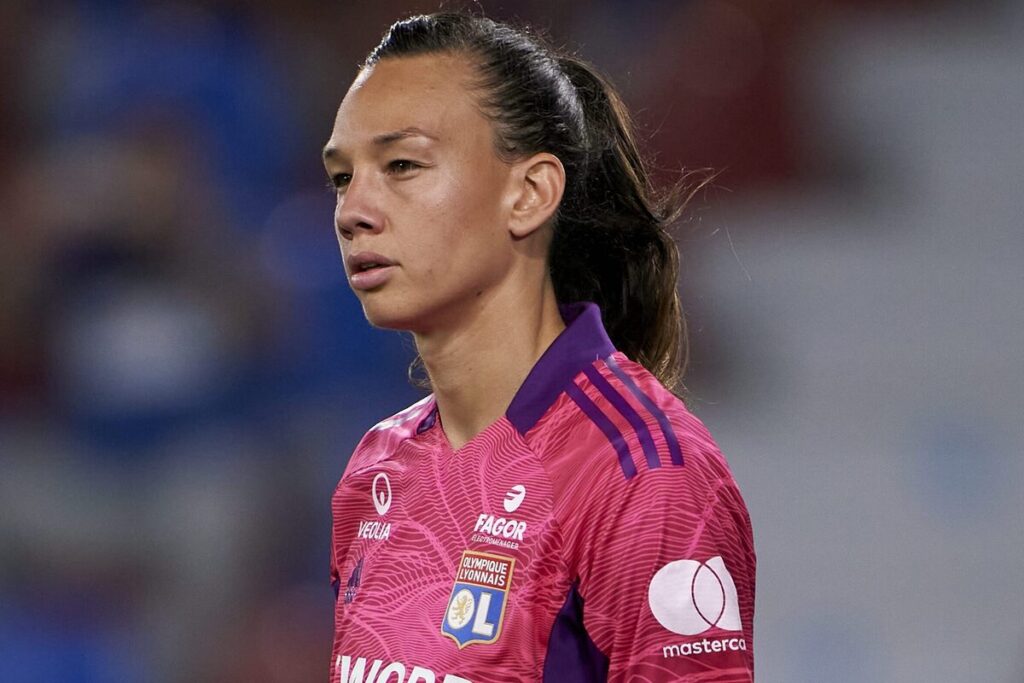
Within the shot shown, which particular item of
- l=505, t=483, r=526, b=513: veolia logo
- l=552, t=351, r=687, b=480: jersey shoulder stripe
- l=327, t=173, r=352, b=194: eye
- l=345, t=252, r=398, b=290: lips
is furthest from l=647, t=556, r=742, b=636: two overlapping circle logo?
l=327, t=173, r=352, b=194: eye

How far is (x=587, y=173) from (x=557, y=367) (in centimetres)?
30

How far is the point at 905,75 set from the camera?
171 inches

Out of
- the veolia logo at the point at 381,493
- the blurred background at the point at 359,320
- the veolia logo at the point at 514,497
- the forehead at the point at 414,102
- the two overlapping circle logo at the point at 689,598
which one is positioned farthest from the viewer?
the blurred background at the point at 359,320

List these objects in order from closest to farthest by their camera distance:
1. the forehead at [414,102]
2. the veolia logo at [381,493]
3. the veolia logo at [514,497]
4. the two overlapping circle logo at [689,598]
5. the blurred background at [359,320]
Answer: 1. the two overlapping circle logo at [689,598]
2. the veolia logo at [514,497]
3. the forehead at [414,102]
4. the veolia logo at [381,493]
5. the blurred background at [359,320]

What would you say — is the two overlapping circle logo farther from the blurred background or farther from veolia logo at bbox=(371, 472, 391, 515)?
the blurred background

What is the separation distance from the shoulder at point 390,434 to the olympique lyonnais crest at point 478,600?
325 millimetres

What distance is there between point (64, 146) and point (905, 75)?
2.58 meters

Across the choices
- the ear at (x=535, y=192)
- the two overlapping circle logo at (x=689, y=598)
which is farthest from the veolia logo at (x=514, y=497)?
the ear at (x=535, y=192)

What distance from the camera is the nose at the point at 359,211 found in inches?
62.3

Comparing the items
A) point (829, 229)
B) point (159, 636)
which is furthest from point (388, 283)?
point (829, 229)

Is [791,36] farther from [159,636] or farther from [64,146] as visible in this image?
[159,636]

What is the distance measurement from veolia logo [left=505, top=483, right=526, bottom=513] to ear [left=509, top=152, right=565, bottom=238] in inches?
12.3

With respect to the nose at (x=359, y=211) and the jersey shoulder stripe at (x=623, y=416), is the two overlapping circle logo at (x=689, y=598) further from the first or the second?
the nose at (x=359, y=211)

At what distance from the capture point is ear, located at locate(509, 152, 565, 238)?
1651 mm
